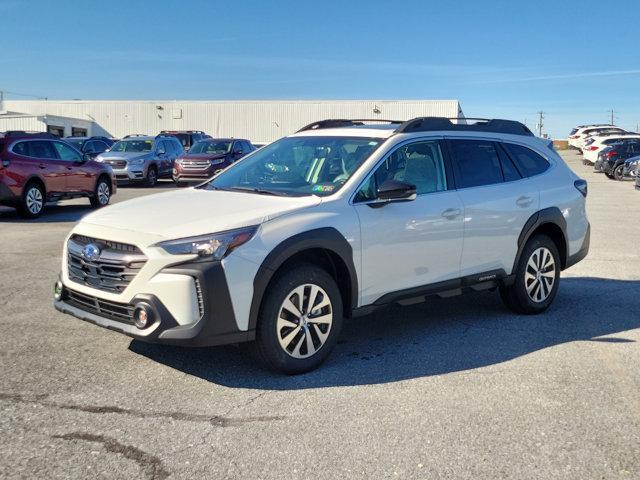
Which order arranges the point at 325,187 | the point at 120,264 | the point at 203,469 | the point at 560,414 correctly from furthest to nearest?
the point at 325,187 → the point at 120,264 → the point at 560,414 → the point at 203,469

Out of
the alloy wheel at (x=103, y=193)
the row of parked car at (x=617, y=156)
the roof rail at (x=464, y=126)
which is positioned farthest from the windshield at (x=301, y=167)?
the row of parked car at (x=617, y=156)

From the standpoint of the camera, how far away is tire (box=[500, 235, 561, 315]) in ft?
21.7

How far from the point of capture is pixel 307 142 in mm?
6098

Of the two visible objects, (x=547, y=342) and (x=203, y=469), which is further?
(x=547, y=342)

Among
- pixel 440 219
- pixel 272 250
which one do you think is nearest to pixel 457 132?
pixel 440 219

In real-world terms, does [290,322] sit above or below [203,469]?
above

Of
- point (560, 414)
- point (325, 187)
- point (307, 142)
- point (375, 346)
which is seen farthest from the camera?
point (307, 142)

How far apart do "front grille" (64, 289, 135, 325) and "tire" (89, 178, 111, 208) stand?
40.8 ft

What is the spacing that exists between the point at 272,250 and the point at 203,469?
5.13 ft

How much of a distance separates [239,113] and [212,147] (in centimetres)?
3446

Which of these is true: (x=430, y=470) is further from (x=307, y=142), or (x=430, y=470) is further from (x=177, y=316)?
(x=307, y=142)

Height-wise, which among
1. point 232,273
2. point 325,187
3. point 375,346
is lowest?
point 375,346

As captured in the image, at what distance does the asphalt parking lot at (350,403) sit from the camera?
142 inches

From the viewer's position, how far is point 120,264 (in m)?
4.60
